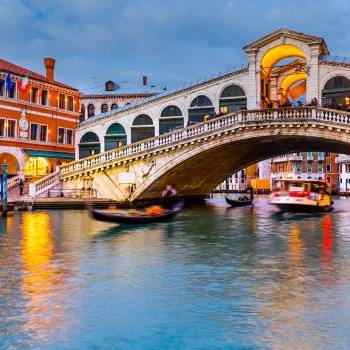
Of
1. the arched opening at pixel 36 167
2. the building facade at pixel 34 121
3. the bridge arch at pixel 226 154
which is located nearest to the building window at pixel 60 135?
the building facade at pixel 34 121

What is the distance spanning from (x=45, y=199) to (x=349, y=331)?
25229 millimetres

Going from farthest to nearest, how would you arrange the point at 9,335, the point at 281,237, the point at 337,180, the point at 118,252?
the point at 337,180 → the point at 281,237 → the point at 118,252 → the point at 9,335

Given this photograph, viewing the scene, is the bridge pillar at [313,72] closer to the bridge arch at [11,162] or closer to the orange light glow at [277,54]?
the orange light glow at [277,54]

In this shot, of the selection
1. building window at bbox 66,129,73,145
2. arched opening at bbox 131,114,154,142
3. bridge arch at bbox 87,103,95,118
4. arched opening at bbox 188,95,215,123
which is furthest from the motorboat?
bridge arch at bbox 87,103,95,118

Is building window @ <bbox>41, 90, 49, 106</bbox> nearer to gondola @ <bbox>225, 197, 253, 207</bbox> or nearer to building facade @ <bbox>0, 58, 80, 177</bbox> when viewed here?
building facade @ <bbox>0, 58, 80, 177</bbox>

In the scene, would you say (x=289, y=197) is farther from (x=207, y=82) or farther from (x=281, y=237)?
(x=281, y=237)

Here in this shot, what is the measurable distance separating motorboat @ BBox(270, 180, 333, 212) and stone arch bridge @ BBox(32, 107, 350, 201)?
2.29 metres

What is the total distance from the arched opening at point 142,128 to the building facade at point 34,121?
6252 millimetres

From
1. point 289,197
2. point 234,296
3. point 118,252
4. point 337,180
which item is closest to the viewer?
point 234,296

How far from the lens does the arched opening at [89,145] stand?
37.0 metres

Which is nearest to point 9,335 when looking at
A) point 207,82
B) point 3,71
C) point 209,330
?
point 209,330

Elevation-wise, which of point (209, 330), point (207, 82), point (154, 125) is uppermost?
point (207, 82)

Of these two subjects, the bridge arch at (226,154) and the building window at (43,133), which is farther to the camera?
the building window at (43,133)

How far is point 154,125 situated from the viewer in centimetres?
3516
